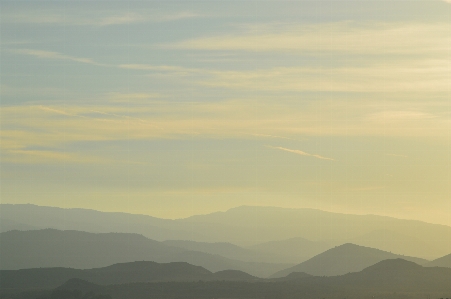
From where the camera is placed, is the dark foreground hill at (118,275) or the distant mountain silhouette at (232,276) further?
the dark foreground hill at (118,275)

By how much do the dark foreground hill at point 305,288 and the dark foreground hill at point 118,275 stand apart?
25.9 metres

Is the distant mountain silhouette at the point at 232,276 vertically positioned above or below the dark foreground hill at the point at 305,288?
above

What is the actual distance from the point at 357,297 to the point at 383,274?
3369cm

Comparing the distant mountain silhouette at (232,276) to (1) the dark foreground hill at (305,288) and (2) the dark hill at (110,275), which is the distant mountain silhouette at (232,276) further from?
(1) the dark foreground hill at (305,288)

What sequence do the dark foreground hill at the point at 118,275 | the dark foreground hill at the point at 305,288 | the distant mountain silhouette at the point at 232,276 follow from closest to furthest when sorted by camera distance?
the dark foreground hill at the point at 305,288 < the distant mountain silhouette at the point at 232,276 < the dark foreground hill at the point at 118,275

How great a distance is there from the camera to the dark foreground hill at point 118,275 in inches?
5699

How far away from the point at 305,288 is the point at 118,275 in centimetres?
5638

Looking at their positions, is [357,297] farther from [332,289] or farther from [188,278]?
[188,278]

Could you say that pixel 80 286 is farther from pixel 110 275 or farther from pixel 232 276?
pixel 232 276

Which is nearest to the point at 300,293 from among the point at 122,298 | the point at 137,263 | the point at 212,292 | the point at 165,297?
the point at 212,292

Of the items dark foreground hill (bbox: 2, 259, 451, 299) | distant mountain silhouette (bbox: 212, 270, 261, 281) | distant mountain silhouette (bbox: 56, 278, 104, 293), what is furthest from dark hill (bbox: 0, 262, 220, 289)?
dark foreground hill (bbox: 2, 259, 451, 299)

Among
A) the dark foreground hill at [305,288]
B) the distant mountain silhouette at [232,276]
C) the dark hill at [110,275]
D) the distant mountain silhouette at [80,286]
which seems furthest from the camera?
the dark hill at [110,275]

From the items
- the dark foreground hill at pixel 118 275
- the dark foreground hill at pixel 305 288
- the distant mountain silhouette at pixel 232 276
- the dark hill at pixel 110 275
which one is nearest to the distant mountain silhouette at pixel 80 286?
the dark foreground hill at pixel 305 288

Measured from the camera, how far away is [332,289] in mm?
108062
